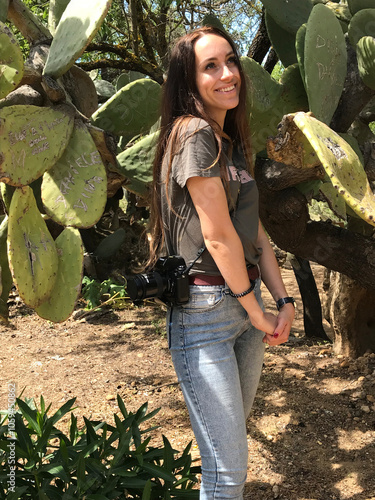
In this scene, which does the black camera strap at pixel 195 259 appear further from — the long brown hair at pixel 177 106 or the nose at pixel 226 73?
the nose at pixel 226 73

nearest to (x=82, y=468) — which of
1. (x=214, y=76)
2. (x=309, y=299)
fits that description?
(x=214, y=76)

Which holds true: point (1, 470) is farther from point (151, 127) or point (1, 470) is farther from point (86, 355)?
point (86, 355)

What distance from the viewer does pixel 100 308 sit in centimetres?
471

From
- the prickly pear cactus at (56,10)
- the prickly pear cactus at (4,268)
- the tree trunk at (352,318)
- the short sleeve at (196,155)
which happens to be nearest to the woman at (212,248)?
the short sleeve at (196,155)

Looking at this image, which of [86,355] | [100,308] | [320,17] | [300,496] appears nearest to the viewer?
[320,17]

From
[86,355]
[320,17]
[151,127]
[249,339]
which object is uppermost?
[320,17]

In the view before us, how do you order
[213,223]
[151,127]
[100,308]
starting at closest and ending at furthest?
[213,223] < [151,127] < [100,308]

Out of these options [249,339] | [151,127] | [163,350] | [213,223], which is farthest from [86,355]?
[213,223]

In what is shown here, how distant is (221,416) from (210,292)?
312mm

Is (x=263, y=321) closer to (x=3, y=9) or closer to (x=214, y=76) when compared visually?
(x=214, y=76)

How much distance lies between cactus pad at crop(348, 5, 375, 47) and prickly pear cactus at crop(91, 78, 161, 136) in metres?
0.79

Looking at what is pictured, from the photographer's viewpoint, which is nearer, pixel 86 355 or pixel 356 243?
pixel 356 243

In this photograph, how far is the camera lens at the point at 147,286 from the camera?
148cm

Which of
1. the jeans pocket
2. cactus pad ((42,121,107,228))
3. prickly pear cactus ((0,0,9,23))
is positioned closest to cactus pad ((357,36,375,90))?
cactus pad ((42,121,107,228))
